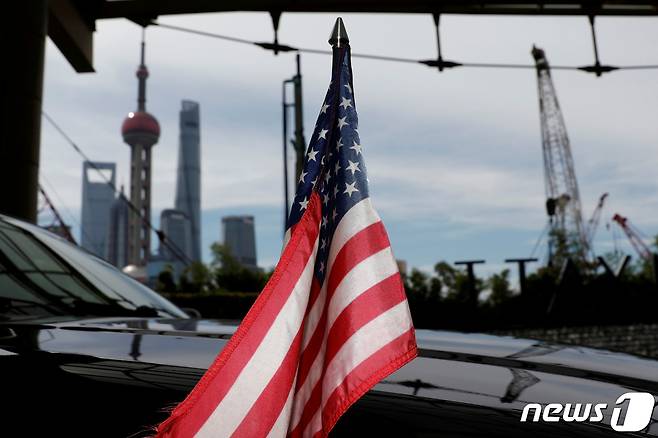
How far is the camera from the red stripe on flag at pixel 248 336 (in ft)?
4.50

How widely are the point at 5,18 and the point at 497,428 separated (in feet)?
32.4

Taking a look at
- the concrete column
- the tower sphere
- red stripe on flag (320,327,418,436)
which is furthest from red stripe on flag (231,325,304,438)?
the tower sphere

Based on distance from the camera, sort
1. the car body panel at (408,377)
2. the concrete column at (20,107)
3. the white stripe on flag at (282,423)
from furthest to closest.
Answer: the concrete column at (20,107)
the white stripe on flag at (282,423)
the car body panel at (408,377)

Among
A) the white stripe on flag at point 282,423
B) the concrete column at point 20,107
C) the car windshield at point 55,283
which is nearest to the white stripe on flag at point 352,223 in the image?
the white stripe on flag at point 282,423

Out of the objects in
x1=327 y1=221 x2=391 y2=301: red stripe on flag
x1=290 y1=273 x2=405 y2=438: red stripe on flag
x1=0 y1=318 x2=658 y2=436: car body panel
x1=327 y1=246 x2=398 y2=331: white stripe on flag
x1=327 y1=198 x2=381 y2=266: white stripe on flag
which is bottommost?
x1=0 y1=318 x2=658 y2=436: car body panel

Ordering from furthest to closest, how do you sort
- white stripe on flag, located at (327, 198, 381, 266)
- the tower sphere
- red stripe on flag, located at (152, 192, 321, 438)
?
the tower sphere < white stripe on flag, located at (327, 198, 381, 266) < red stripe on flag, located at (152, 192, 321, 438)

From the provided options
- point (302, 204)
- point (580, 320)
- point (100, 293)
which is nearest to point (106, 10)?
point (100, 293)

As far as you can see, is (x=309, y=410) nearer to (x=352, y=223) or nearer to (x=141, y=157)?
(x=352, y=223)

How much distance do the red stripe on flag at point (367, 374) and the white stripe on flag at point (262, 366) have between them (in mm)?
168

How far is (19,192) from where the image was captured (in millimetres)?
9219

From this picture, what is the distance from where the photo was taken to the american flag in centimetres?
144

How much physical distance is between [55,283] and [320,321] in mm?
1373

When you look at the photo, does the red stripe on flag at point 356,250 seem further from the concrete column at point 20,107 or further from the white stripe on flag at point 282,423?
the concrete column at point 20,107

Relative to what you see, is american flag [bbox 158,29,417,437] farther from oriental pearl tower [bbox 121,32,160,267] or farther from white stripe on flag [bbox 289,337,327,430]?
oriental pearl tower [bbox 121,32,160,267]
